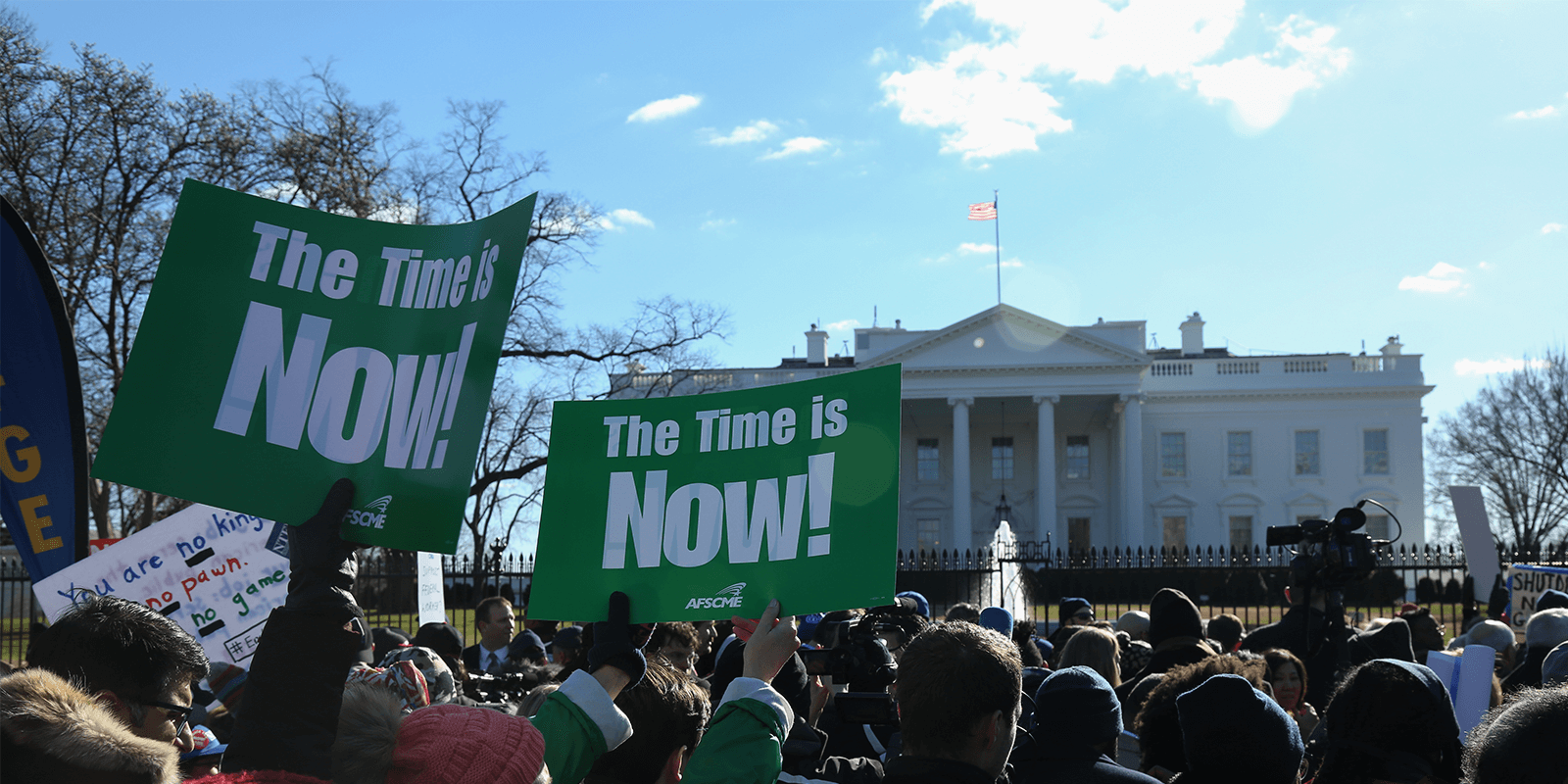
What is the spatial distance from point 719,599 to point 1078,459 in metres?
48.6

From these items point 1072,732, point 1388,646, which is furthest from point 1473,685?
point 1072,732

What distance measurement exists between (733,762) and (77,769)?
49.9 inches

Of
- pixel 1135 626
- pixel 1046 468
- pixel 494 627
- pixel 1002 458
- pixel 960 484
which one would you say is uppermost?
pixel 1002 458

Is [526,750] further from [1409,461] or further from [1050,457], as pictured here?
[1409,461]

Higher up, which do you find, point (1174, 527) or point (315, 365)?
point (315, 365)

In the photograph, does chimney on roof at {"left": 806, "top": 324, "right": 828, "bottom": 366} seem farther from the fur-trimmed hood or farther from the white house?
the fur-trimmed hood

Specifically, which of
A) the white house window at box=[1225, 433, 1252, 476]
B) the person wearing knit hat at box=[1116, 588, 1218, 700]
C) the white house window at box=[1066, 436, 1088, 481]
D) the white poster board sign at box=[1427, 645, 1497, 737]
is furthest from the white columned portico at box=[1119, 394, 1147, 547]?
the white poster board sign at box=[1427, 645, 1497, 737]

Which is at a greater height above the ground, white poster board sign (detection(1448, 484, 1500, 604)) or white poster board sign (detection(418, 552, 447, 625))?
white poster board sign (detection(1448, 484, 1500, 604))

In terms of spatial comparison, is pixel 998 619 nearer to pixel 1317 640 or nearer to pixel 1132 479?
pixel 1317 640

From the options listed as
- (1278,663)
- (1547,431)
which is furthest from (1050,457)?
(1278,663)

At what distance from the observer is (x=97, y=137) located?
17.2 m

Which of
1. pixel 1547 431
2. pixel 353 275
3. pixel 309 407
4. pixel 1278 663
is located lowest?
pixel 1278 663

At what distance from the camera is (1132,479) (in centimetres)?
4509

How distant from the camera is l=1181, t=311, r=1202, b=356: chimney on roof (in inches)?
2094
